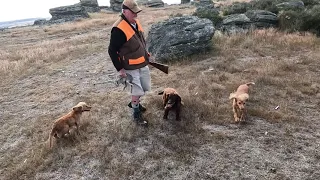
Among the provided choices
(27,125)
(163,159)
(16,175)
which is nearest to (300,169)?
Answer: (163,159)

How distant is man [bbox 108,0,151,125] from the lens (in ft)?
17.1

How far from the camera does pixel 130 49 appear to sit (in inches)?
213

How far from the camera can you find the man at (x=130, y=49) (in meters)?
5.21

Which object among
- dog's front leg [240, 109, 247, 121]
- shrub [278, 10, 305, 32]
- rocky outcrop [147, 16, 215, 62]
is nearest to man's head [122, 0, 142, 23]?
dog's front leg [240, 109, 247, 121]

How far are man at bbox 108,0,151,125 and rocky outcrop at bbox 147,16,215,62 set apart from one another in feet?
15.7

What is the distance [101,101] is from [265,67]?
15.5 feet

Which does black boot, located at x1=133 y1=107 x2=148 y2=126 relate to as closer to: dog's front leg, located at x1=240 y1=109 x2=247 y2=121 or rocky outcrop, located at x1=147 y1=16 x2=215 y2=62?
dog's front leg, located at x1=240 y1=109 x2=247 y2=121

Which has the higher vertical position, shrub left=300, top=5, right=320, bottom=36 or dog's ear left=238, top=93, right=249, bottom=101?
shrub left=300, top=5, right=320, bottom=36

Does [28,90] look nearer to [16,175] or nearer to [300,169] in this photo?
[16,175]

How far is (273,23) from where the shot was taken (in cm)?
1420

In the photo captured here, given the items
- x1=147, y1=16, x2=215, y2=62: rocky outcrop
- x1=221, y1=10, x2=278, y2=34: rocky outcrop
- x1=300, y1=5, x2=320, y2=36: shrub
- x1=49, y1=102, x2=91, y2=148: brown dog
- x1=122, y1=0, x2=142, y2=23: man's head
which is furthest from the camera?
x1=221, y1=10, x2=278, y2=34: rocky outcrop

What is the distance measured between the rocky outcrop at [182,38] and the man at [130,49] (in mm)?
4773

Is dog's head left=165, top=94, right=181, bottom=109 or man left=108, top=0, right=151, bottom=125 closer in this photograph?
man left=108, top=0, right=151, bottom=125

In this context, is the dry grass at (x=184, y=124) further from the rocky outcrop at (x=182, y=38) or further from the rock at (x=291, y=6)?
the rock at (x=291, y=6)
